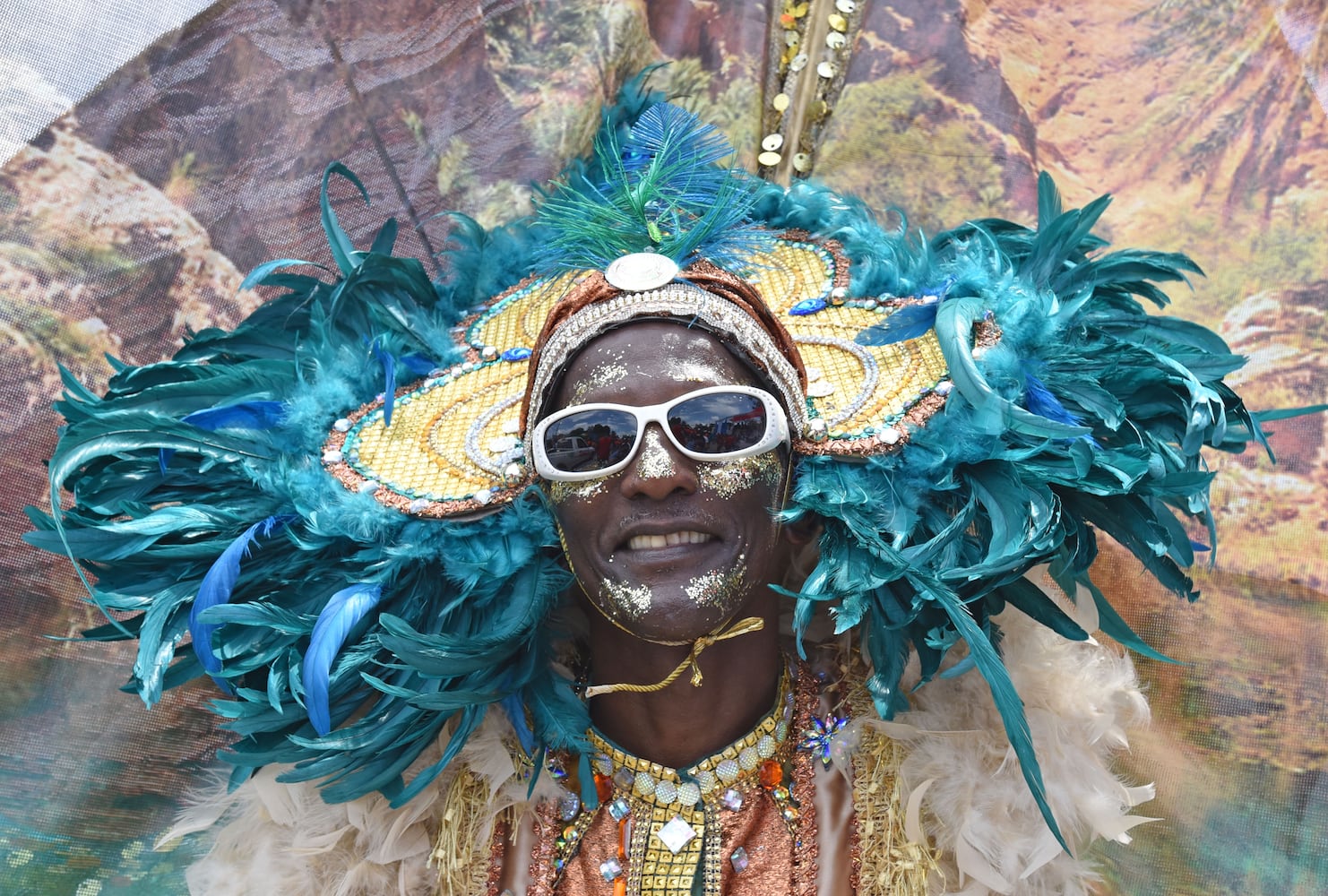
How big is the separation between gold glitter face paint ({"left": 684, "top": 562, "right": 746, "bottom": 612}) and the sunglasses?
0.25m

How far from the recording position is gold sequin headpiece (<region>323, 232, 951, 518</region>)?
266 cm

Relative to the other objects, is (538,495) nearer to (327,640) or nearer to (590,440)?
(590,440)

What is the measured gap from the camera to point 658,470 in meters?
2.42

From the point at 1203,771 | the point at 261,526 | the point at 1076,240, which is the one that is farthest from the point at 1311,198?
the point at 261,526

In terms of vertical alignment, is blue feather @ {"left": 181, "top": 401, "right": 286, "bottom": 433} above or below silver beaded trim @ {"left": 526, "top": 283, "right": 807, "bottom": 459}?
below

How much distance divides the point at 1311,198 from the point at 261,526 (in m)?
3.14

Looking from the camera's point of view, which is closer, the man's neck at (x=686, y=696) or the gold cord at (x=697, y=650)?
the gold cord at (x=697, y=650)

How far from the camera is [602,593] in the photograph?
254 cm

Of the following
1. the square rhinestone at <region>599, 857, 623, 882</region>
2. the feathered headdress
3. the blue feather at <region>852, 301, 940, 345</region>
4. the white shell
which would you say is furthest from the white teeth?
the square rhinestone at <region>599, 857, 623, 882</region>

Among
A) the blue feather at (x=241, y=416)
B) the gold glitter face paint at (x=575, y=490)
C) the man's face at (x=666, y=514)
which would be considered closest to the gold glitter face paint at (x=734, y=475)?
the man's face at (x=666, y=514)

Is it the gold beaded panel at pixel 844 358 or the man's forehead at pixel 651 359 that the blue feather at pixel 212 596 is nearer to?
the man's forehead at pixel 651 359

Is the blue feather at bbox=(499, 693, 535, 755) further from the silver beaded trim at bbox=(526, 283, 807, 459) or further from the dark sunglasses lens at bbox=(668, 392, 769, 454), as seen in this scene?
the dark sunglasses lens at bbox=(668, 392, 769, 454)

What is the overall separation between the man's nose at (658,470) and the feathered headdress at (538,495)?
30 centimetres

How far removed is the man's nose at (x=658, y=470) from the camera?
2.42 meters
